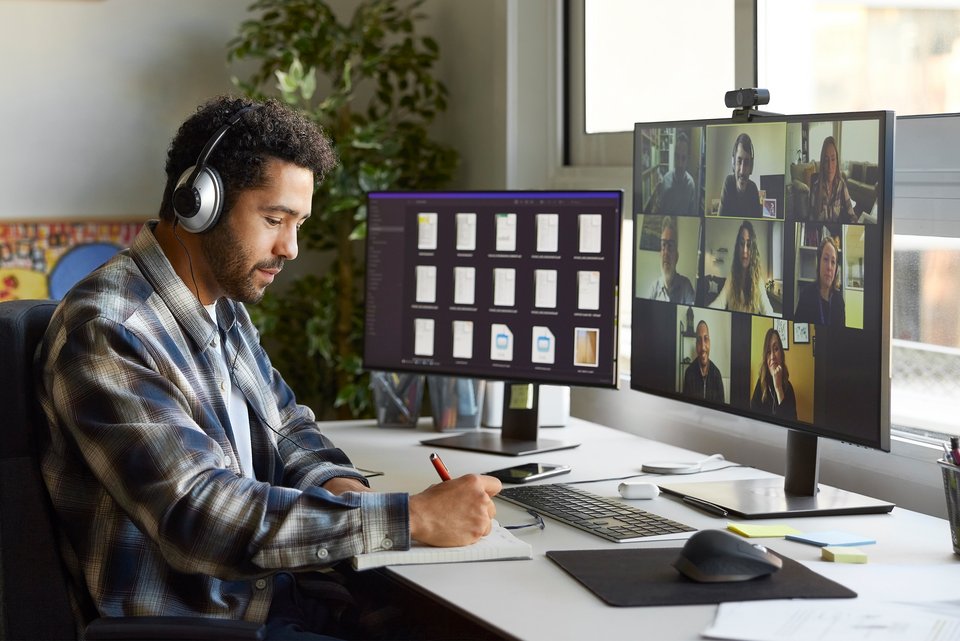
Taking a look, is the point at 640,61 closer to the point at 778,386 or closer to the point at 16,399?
the point at 778,386

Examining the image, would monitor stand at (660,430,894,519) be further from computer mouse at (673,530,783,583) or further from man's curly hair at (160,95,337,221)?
man's curly hair at (160,95,337,221)

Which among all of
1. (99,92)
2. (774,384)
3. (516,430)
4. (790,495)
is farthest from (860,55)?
(99,92)

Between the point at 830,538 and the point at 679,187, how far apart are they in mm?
622

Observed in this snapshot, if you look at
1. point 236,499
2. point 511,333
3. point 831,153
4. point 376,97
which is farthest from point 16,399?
point 376,97

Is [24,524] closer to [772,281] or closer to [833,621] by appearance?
[833,621]

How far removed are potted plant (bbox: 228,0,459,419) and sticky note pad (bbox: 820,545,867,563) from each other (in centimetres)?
163

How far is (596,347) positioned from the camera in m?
2.02

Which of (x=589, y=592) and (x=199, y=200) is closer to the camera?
(x=589, y=592)

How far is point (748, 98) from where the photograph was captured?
162cm

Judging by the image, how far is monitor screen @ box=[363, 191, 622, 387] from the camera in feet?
6.62

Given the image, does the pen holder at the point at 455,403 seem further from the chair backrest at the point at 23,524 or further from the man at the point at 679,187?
the chair backrest at the point at 23,524

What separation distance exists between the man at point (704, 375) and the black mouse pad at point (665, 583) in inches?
15.5

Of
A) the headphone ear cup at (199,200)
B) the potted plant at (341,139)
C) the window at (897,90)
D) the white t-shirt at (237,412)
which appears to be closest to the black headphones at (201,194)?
the headphone ear cup at (199,200)

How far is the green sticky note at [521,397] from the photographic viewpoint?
7.14 ft
